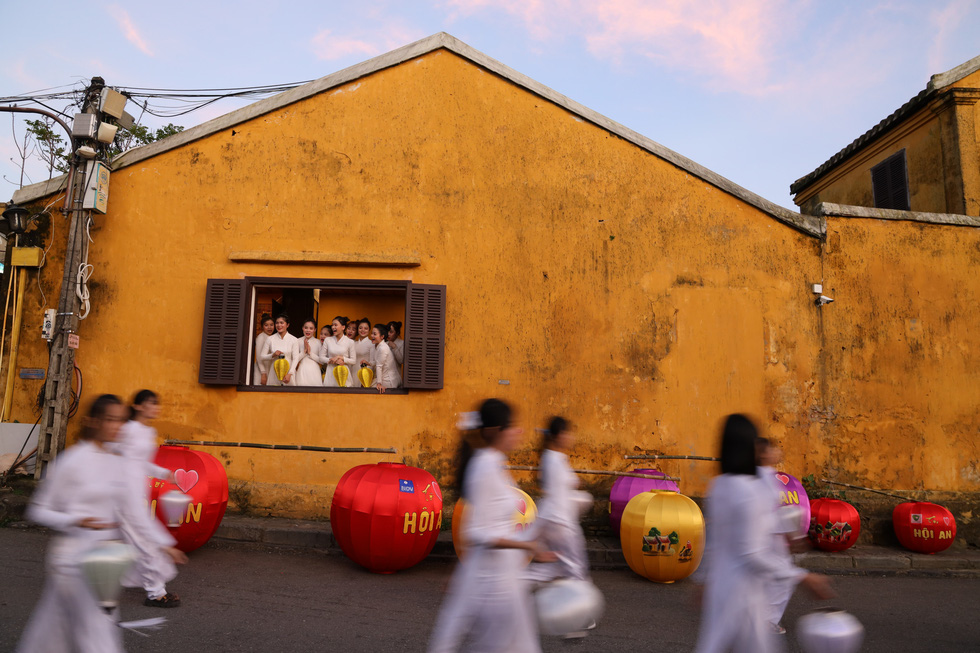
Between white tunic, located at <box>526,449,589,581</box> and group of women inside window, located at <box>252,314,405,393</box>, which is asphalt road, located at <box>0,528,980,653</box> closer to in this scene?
white tunic, located at <box>526,449,589,581</box>

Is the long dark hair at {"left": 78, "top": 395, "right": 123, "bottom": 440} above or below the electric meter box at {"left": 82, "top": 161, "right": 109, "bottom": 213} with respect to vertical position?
below

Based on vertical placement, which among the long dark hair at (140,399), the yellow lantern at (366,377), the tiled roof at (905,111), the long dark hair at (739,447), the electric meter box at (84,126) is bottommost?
the long dark hair at (739,447)

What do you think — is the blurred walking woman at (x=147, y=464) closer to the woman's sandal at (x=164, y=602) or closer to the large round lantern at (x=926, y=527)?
the woman's sandal at (x=164, y=602)

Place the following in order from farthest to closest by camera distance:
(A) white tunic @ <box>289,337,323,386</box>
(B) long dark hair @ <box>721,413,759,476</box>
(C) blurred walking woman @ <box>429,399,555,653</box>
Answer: (A) white tunic @ <box>289,337,323,386</box> → (B) long dark hair @ <box>721,413,759,476</box> → (C) blurred walking woman @ <box>429,399,555,653</box>

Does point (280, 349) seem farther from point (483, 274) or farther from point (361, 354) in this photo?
point (483, 274)

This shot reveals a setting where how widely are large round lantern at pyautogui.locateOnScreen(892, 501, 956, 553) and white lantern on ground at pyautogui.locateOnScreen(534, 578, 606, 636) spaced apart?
6947 mm

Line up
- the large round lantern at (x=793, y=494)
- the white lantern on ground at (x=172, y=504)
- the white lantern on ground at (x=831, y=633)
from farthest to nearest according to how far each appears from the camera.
Result: the large round lantern at (x=793, y=494) < the white lantern on ground at (x=172, y=504) < the white lantern on ground at (x=831, y=633)

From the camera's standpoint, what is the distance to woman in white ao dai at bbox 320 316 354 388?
30.9 ft

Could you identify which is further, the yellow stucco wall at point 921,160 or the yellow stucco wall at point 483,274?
the yellow stucco wall at point 921,160

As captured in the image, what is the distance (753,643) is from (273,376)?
736 cm

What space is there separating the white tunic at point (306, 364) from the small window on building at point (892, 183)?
9.87 metres

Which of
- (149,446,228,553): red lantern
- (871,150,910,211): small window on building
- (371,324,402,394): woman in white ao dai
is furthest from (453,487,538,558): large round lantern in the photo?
(871,150,910,211): small window on building

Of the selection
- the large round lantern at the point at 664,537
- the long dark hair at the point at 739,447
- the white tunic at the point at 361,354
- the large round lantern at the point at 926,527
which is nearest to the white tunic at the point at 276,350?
the white tunic at the point at 361,354

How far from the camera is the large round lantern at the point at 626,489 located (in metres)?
8.00
